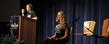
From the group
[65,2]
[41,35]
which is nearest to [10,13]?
[41,35]

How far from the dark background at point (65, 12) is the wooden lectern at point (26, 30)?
128cm

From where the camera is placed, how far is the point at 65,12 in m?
6.83

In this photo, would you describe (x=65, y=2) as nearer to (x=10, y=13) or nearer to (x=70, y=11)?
(x=70, y=11)

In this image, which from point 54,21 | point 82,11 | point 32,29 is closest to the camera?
point 32,29

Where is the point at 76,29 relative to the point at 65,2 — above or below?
below

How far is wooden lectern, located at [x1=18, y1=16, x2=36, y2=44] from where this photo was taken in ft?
16.3

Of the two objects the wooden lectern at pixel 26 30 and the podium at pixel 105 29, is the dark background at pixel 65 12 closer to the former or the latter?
the podium at pixel 105 29

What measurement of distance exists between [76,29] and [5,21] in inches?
68.7

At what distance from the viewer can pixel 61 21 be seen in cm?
636

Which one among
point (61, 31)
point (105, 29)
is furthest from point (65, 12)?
point (105, 29)

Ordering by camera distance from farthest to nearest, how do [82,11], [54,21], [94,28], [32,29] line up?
[54,21]
[82,11]
[94,28]
[32,29]

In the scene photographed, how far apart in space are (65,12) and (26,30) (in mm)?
1900

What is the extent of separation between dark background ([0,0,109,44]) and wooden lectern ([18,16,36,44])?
4.21 feet

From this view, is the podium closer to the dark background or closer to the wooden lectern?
the dark background
